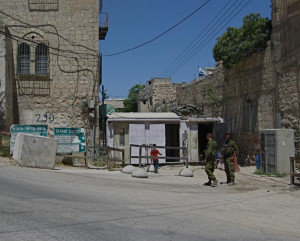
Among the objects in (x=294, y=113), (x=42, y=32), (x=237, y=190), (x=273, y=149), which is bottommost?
(x=237, y=190)

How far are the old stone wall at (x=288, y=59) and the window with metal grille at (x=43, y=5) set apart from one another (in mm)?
10674

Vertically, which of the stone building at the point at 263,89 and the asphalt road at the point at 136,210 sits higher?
the stone building at the point at 263,89

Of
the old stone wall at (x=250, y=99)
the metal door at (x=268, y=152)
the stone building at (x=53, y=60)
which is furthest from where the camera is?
the stone building at (x=53, y=60)

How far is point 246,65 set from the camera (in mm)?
18609

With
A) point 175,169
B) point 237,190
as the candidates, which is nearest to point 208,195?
point 237,190

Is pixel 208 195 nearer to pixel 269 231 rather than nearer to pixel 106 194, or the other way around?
pixel 106 194

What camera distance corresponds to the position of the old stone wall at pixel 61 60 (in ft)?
59.7

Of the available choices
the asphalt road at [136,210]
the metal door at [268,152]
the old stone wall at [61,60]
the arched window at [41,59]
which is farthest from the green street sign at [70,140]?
the metal door at [268,152]

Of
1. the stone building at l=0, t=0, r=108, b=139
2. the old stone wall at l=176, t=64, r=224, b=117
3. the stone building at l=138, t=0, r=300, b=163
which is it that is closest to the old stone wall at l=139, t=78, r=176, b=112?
the old stone wall at l=176, t=64, r=224, b=117

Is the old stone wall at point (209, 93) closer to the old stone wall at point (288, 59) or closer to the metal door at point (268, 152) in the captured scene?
the old stone wall at point (288, 59)

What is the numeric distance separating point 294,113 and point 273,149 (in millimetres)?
1768

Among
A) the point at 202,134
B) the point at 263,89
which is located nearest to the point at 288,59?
the point at 263,89

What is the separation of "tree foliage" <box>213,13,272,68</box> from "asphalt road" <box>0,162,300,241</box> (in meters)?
8.45

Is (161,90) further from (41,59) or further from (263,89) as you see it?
(263,89)
